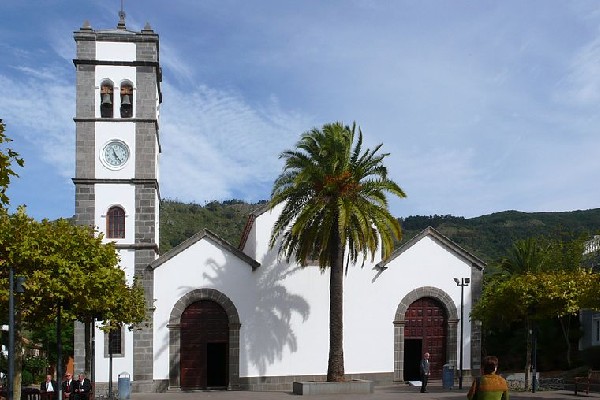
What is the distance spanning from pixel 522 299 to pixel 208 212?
84708 mm

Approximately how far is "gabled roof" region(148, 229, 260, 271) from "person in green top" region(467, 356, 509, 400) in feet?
80.8

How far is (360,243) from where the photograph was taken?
3114cm

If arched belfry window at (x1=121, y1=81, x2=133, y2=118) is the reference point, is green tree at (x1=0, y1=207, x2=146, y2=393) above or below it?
below

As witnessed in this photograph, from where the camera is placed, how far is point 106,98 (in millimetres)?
34250

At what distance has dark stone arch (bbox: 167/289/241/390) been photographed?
33.6 meters

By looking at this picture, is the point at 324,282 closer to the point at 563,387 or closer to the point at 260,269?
the point at 260,269

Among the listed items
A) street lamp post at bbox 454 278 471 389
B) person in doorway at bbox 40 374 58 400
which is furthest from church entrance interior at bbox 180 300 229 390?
street lamp post at bbox 454 278 471 389

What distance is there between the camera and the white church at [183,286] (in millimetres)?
33625

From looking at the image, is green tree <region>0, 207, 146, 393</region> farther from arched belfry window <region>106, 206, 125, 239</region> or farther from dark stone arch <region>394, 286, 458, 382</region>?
dark stone arch <region>394, 286, 458, 382</region>

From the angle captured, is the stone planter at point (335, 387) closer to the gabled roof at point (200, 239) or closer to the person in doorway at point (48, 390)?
the gabled roof at point (200, 239)

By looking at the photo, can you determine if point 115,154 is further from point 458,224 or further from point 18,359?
point 458,224

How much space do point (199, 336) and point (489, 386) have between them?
2559 centimetres

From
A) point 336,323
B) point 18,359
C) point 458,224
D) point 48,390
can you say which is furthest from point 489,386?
point 458,224

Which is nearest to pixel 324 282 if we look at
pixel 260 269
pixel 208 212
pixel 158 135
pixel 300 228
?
pixel 260 269
